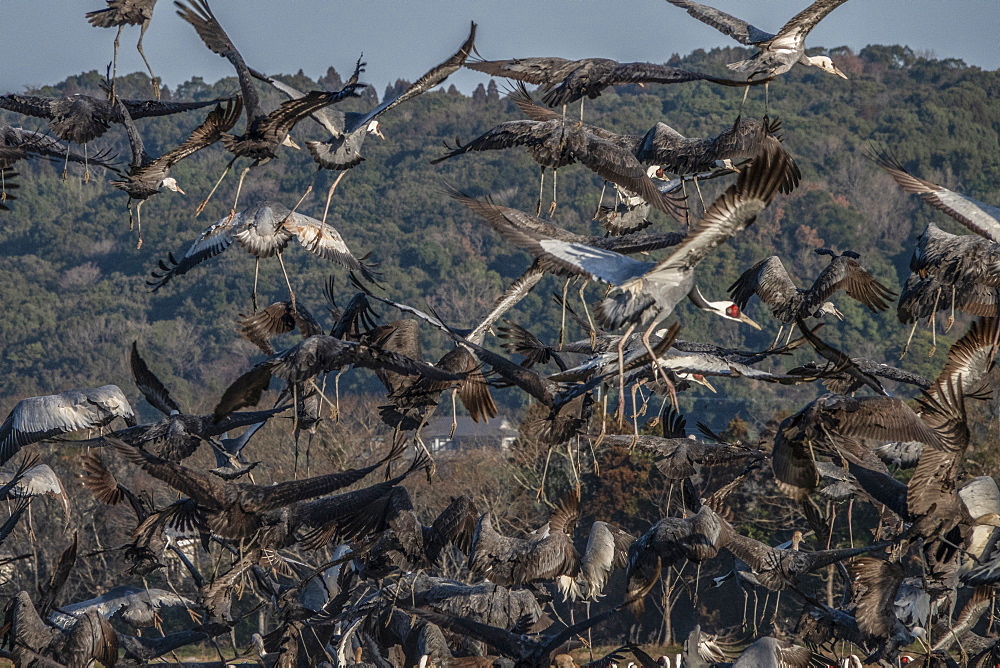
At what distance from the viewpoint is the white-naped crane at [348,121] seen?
10.4 m

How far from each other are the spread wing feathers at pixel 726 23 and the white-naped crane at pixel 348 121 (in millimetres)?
2912

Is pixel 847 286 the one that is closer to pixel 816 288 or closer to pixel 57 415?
pixel 816 288

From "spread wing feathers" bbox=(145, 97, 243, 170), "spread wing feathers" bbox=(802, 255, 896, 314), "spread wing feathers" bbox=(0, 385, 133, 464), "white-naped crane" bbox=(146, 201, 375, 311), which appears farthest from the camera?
"spread wing feathers" bbox=(0, 385, 133, 464)

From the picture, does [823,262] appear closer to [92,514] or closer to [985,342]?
[92,514]

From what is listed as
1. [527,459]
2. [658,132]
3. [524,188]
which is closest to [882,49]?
[524,188]

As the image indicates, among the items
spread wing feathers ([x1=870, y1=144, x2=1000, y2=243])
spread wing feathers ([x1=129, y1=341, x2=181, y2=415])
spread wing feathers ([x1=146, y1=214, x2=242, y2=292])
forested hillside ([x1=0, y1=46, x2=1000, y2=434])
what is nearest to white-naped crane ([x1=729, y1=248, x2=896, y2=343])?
spread wing feathers ([x1=870, y1=144, x2=1000, y2=243])

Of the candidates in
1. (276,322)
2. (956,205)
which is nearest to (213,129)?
(276,322)

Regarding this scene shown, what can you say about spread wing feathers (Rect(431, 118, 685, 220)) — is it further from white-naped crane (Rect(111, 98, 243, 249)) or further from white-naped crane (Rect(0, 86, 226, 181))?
white-naped crane (Rect(0, 86, 226, 181))

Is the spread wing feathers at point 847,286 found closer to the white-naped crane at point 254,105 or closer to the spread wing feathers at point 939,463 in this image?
the spread wing feathers at point 939,463

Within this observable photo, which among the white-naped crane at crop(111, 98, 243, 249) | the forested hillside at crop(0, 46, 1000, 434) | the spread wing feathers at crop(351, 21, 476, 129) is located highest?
the spread wing feathers at crop(351, 21, 476, 129)

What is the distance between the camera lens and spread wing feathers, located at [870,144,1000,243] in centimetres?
992

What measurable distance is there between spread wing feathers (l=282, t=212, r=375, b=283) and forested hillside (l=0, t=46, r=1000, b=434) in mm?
44188

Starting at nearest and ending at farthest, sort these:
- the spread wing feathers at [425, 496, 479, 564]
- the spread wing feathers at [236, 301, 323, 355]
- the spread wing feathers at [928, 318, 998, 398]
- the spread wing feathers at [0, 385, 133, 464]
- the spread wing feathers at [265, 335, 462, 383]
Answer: the spread wing feathers at [265, 335, 462, 383] → the spread wing feathers at [928, 318, 998, 398] → the spread wing feathers at [425, 496, 479, 564] → the spread wing feathers at [236, 301, 323, 355] → the spread wing feathers at [0, 385, 133, 464]

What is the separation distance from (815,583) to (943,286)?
2030 cm
